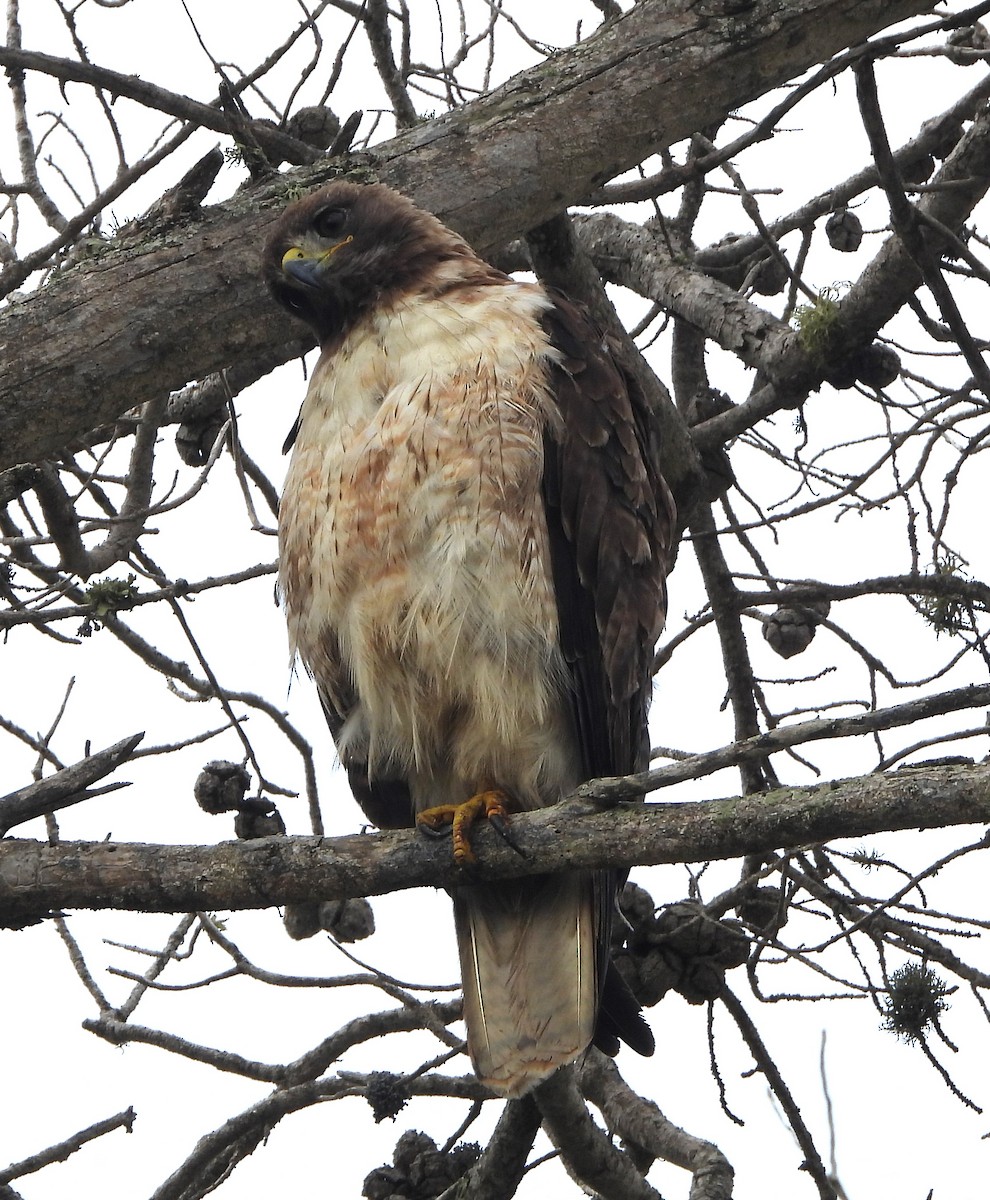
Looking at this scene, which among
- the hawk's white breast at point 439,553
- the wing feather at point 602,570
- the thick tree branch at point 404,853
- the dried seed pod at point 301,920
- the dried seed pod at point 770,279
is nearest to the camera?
the thick tree branch at point 404,853

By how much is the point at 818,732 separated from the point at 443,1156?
7.18 feet

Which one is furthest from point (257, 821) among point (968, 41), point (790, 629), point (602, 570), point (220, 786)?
point (968, 41)

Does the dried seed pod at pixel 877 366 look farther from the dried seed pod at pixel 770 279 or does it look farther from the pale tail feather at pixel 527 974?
the pale tail feather at pixel 527 974

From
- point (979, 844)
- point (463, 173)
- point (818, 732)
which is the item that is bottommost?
point (818, 732)

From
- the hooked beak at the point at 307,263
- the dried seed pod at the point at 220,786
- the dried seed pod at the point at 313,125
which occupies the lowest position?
the dried seed pod at the point at 220,786

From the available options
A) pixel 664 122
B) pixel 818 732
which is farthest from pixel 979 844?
pixel 664 122

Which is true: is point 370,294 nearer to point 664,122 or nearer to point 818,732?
point 664,122

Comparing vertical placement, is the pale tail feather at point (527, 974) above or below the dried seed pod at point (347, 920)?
below

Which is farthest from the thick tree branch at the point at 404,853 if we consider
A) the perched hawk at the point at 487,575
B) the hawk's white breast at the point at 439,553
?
the hawk's white breast at the point at 439,553

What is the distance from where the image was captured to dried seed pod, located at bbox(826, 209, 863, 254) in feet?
16.0

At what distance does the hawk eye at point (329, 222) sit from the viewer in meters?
3.94

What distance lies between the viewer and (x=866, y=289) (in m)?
4.01

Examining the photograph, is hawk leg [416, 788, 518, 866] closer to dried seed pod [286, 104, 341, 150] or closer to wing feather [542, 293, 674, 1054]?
wing feather [542, 293, 674, 1054]

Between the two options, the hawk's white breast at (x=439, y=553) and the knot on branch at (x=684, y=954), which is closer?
the hawk's white breast at (x=439, y=553)
